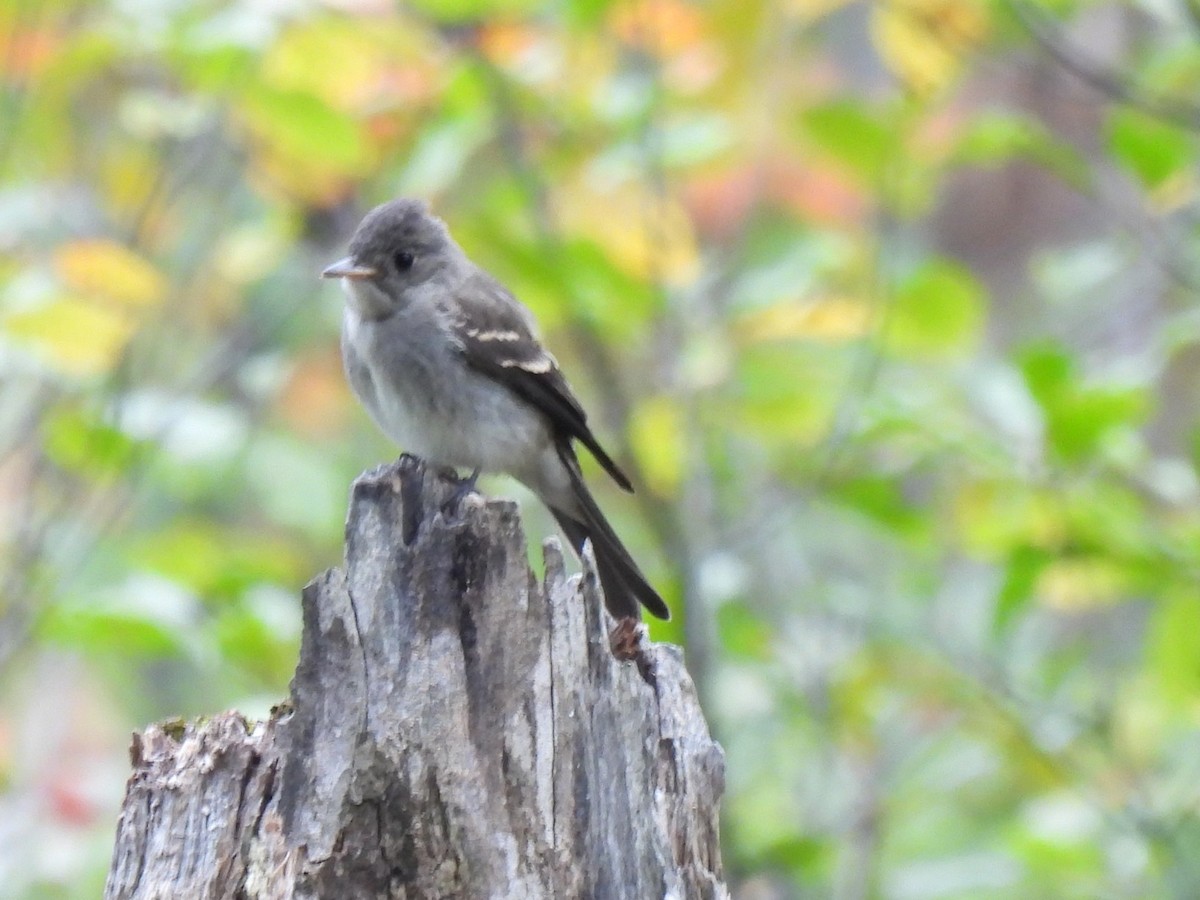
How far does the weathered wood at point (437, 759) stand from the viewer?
9.69 ft

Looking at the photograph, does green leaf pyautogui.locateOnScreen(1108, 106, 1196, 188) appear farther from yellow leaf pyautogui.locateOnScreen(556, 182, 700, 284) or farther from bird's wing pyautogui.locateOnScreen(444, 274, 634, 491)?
bird's wing pyautogui.locateOnScreen(444, 274, 634, 491)

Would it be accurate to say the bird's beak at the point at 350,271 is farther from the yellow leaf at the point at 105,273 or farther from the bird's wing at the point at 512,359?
the yellow leaf at the point at 105,273

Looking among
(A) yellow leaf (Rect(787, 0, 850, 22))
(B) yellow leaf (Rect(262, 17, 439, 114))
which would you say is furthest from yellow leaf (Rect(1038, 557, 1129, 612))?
(B) yellow leaf (Rect(262, 17, 439, 114))

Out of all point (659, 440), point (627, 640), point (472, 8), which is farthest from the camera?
point (659, 440)

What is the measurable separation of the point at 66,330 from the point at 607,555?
170 cm

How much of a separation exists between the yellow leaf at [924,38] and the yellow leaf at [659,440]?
1.75m

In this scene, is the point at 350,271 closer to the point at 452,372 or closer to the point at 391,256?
the point at 391,256

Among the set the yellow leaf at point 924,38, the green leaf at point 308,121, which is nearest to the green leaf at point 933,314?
the yellow leaf at point 924,38

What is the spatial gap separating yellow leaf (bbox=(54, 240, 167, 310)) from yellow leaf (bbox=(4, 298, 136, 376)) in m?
0.26

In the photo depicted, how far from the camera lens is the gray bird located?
491cm

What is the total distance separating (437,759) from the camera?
9.80ft

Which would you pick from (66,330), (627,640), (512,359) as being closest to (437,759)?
(627,640)

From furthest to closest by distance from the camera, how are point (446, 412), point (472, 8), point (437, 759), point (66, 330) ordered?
point (472, 8), point (446, 412), point (66, 330), point (437, 759)

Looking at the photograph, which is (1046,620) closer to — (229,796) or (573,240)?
(573,240)
